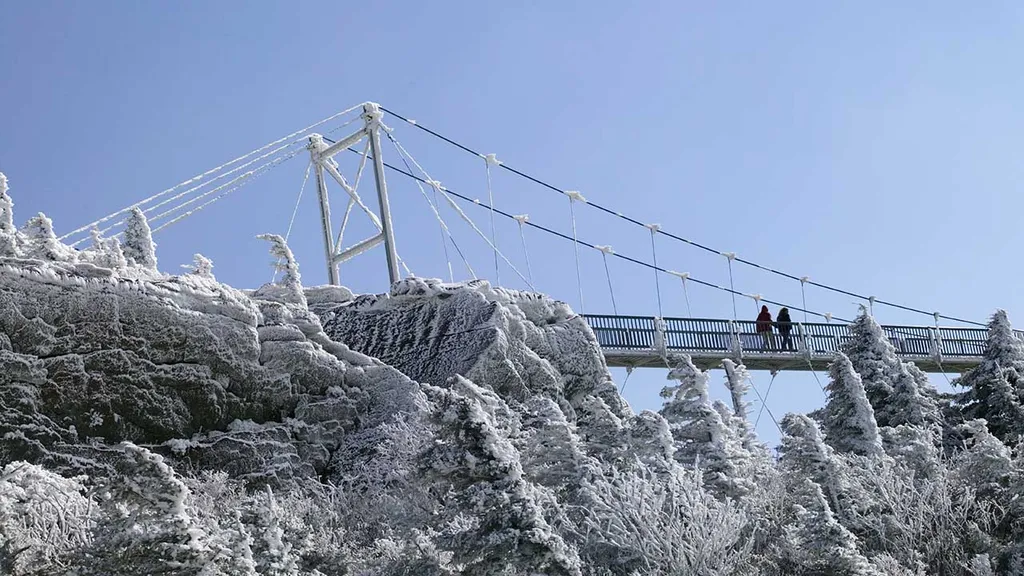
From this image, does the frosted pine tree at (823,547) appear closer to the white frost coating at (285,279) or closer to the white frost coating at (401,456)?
the white frost coating at (401,456)

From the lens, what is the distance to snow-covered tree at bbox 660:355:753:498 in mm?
26203

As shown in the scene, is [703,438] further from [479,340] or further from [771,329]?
[771,329]

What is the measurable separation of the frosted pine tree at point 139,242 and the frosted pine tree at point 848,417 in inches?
692

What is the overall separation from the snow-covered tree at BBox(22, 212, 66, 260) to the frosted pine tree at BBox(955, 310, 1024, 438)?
24239 millimetres

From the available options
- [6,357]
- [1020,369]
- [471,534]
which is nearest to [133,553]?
[471,534]

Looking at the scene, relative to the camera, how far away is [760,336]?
44.2m

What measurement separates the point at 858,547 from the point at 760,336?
19.7m

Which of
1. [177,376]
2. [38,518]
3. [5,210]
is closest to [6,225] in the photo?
[5,210]

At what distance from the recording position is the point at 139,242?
29484 millimetres

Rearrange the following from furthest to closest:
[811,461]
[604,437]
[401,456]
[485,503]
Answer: [811,461] < [604,437] < [401,456] < [485,503]

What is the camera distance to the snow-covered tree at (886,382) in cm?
3757

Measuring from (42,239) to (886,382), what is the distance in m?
23.9

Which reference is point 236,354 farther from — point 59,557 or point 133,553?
point 133,553

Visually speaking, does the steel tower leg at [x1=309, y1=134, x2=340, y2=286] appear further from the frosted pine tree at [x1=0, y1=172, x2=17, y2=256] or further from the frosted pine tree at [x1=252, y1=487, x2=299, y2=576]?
the frosted pine tree at [x1=252, y1=487, x2=299, y2=576]
